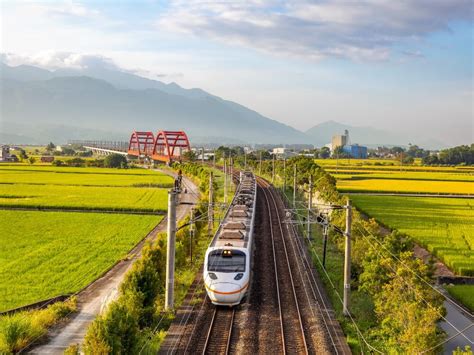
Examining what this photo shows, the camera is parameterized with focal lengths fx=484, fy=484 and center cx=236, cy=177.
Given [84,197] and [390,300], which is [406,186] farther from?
[390,300]

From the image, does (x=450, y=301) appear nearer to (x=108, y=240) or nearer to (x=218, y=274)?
(x=218, y=274)

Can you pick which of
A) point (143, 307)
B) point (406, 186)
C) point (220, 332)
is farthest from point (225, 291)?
point (406, 186)

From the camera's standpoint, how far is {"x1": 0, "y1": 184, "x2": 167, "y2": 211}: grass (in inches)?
2207

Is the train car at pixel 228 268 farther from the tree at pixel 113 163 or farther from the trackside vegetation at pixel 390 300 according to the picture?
the tree at pixel 113 163

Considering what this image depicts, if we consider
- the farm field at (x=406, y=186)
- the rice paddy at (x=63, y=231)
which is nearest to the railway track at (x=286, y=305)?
the rice paddy at (x=63, y=231)

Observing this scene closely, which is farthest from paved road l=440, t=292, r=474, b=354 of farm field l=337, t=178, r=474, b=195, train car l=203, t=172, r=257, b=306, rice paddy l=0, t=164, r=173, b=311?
farm field l=337, t=178, r=474, b=195

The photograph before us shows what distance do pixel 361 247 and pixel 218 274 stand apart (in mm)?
9550

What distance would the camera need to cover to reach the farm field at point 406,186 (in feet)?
252

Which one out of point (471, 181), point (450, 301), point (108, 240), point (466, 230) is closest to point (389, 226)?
point (466, 230)

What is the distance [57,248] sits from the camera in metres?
35.9

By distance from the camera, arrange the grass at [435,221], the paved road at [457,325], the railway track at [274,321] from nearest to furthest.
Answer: the railway track at [274,321] < the paved road at [457,325] < the grass at [435,221]

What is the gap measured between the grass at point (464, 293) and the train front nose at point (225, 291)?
44.2ft

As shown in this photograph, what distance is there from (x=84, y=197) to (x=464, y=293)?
4986 centimetres

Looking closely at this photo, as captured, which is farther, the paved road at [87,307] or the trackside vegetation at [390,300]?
the paved road at [87,307]
